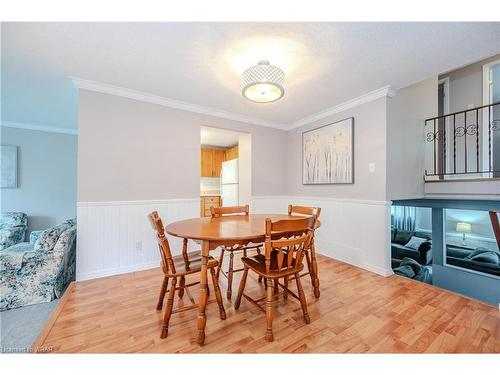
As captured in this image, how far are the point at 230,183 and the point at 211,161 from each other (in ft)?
4.34

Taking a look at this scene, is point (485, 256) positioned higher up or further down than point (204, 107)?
further down

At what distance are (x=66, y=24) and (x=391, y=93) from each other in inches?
126

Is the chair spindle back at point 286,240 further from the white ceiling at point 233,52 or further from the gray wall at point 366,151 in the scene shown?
the gray wall at point 366,151

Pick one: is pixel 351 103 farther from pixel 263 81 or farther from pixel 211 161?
pixel 211 161

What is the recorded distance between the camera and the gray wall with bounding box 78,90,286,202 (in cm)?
239

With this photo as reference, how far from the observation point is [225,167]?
4.88 meters

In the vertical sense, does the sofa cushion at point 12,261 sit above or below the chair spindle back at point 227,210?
below

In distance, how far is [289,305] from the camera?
1.83 metres

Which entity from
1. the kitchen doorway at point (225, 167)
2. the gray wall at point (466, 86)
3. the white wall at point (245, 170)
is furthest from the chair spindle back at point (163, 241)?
the gray wall at point (466, 86)

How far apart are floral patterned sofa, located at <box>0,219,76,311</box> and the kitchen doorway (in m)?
2.29

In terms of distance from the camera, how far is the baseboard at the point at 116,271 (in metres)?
2.35

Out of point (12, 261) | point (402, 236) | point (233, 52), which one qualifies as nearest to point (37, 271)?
point (12, 261)

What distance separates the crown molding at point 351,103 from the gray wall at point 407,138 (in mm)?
114

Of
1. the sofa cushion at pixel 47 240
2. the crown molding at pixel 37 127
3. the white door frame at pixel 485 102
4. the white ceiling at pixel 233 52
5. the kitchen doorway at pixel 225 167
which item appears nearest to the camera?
the white ceiling at pixel 233 52
